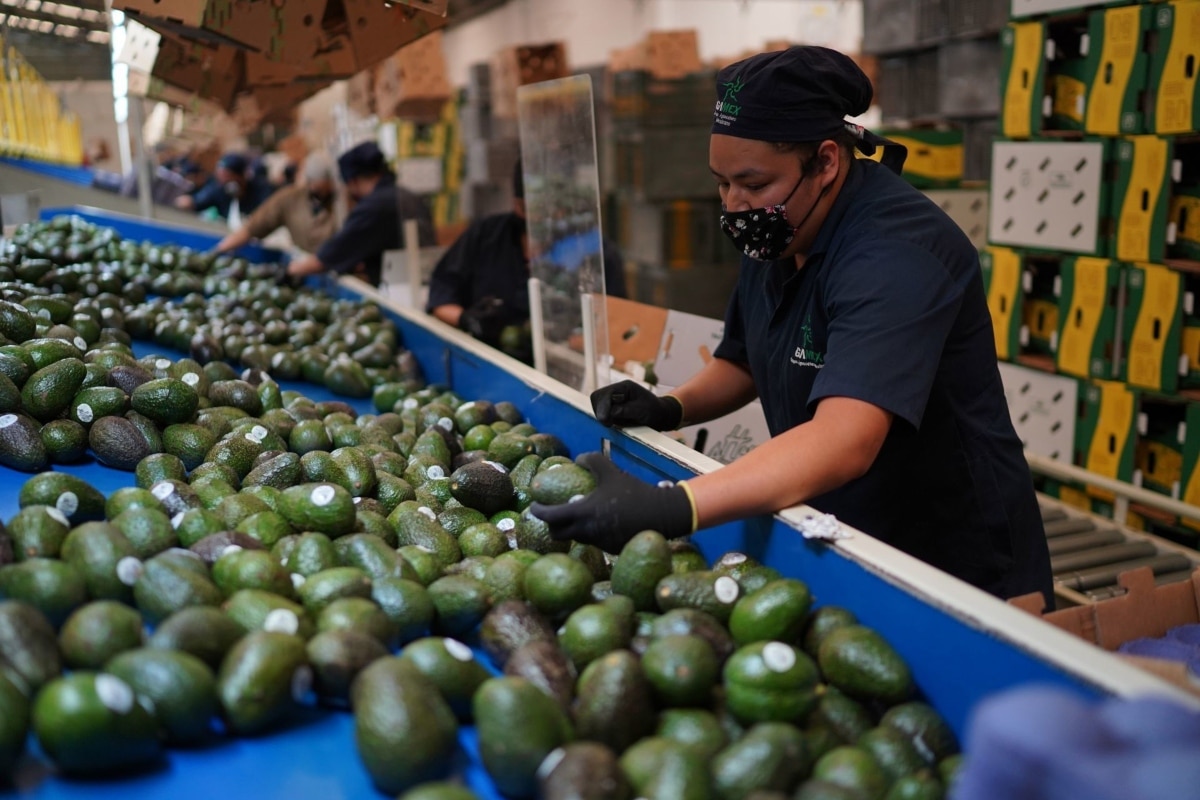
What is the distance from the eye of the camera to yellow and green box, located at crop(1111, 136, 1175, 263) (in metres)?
4.54

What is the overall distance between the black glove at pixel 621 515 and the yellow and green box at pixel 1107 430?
3665mm

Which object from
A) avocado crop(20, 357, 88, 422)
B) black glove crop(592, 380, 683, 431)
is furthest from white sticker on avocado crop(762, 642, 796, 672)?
avocado crop(20, 357, 88, 422)

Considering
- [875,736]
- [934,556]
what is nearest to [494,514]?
[934,556]

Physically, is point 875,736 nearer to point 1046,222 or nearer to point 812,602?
point 812,602

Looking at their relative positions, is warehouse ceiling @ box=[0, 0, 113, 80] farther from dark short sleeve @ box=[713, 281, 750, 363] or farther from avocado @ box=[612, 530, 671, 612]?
avocado @ box=[612, 530, 671, 612]

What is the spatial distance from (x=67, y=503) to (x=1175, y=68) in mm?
4569

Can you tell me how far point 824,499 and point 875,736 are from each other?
104 cm

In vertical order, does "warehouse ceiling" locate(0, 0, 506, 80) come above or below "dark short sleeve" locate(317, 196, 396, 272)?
above

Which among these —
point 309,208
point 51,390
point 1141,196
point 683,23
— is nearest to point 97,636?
point 51,390

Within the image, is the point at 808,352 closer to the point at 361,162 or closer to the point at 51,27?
the point at 361,162

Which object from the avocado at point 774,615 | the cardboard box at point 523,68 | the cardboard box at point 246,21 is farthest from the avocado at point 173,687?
the cardboard box at point 523,68

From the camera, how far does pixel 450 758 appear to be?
1.50 meters

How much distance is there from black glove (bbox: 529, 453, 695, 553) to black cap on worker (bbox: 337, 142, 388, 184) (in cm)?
575

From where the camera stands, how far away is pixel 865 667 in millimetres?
1662
